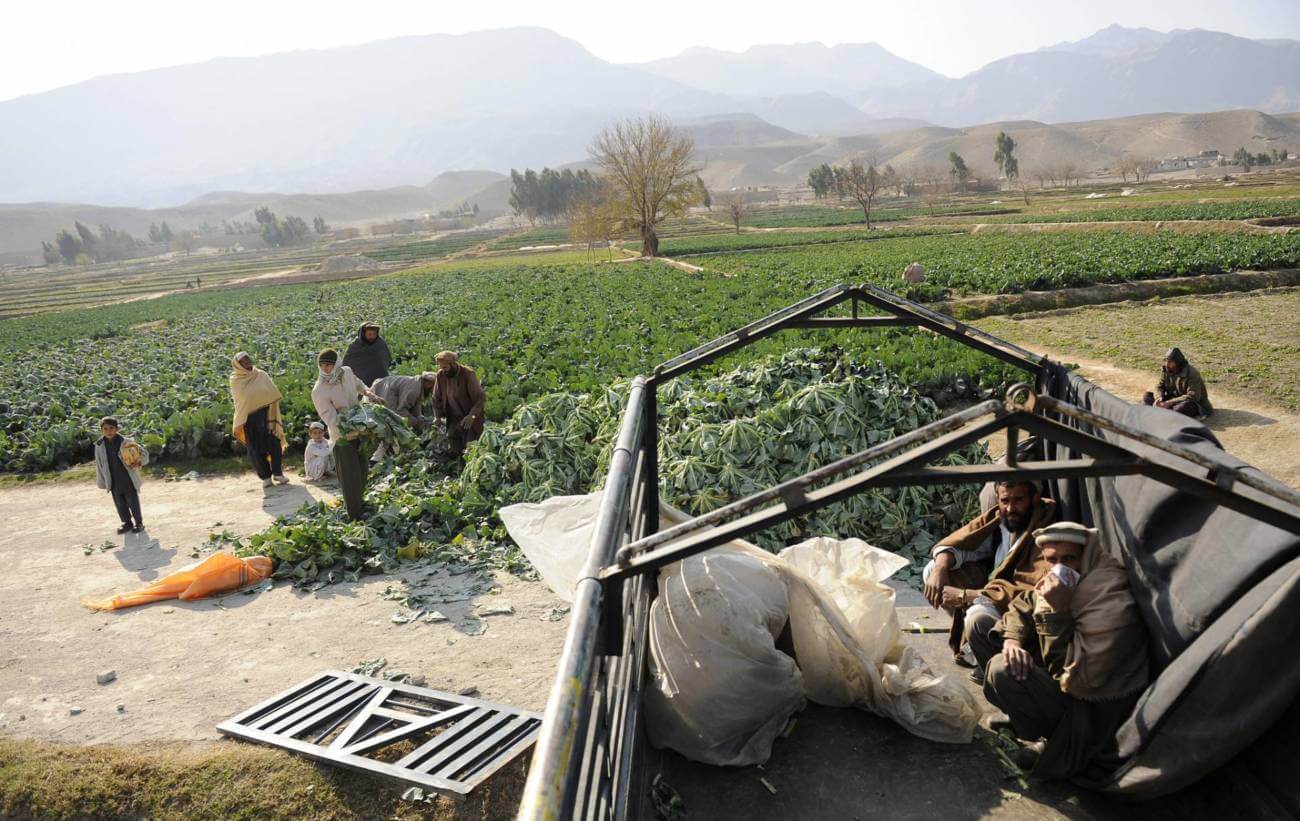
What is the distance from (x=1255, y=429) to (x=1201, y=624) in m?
10.2

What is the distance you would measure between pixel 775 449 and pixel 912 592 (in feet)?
6.59

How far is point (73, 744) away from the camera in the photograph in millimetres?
4938

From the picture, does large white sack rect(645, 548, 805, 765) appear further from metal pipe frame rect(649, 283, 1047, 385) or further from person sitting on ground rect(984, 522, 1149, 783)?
metal pipe frame rect(649, 283, 1047, 385)

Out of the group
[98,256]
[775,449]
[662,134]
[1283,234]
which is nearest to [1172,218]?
[1283,234]

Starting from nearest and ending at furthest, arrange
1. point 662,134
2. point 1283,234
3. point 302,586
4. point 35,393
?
1. point 302,586
2. point 35,393
3. point 1283,234
4. point 662,134

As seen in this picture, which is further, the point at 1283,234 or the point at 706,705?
the point at 1283,234

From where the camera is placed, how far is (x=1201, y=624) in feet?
8.57

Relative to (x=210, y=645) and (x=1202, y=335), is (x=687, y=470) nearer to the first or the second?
(x=210, y=645)

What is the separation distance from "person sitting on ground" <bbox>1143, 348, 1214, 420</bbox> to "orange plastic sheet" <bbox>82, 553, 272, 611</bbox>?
10.9m

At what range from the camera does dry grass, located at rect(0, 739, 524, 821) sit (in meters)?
4.13

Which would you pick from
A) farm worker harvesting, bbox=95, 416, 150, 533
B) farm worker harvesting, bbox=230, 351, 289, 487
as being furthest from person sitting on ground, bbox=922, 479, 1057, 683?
farm worker harvesting, bbox=95, 416, 150, 533

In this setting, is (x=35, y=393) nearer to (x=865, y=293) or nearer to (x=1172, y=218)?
(x=865, y=293)

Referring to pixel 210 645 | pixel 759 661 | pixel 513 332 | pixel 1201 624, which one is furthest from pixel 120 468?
pixel 513 332

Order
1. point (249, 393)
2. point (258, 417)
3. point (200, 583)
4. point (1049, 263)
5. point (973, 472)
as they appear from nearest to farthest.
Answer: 1. point (973, 472)
2. point (200, 583)
3. point (249, 393)
4. point (258, 417)
5. point (1049, 263)
